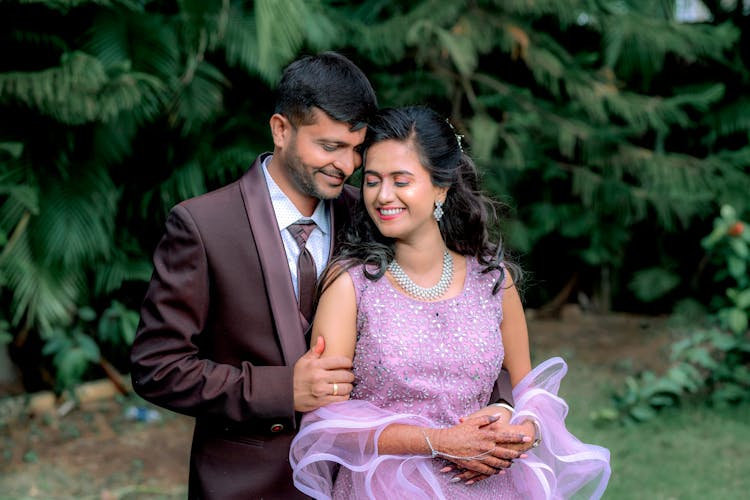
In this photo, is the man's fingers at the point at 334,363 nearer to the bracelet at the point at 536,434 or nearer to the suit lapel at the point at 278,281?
the suit lapel at the point at 278,281

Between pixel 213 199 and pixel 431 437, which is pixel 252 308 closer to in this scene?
pixel 213 199

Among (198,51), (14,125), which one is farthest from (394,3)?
(14,125)

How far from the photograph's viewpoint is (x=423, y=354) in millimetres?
2236

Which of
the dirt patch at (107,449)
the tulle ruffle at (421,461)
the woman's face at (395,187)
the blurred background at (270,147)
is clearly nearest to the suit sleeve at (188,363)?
the tulle ruffle at (421,461)

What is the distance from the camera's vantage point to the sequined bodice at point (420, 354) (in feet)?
7.27

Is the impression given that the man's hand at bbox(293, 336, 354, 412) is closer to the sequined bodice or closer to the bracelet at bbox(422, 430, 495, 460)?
the sequined bodice

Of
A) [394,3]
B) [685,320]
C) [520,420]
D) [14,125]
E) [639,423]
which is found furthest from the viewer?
[685,320]

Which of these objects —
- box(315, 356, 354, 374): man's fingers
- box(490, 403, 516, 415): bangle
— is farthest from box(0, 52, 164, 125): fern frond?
box(490, 403, 516, 415): bangle

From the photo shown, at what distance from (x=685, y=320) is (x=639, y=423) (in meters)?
1.82

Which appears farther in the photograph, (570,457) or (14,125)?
(14,125)

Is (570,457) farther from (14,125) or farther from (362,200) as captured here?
(14,125)

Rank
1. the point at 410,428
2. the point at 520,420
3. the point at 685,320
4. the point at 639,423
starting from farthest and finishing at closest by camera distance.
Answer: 1. the point at 685,320
2. the point at 639,423
3. the point at 520,420
4. the point at 410,428

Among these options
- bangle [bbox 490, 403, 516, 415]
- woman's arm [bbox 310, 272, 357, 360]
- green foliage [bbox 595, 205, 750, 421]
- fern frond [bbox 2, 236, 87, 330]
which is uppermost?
woman's arm [bbox 310, 272, 357, 360]

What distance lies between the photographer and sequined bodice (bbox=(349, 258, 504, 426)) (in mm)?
2215
